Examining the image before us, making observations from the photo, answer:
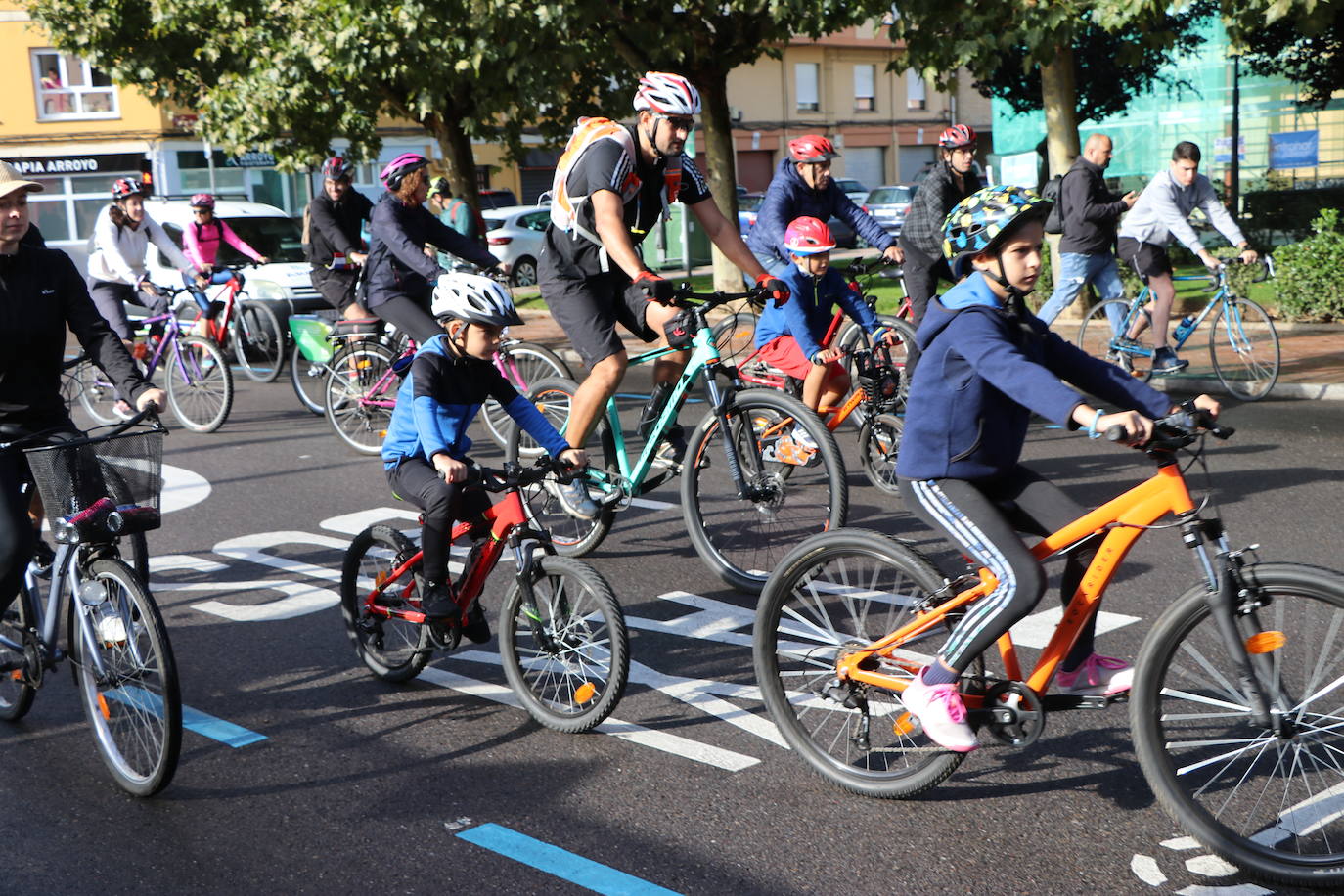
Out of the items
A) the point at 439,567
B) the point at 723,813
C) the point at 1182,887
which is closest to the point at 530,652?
the point at 439,567

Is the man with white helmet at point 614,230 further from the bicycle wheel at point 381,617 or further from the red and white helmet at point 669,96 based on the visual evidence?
the bicycle wheel at point 381,617

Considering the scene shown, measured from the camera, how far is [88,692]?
14.3 feet

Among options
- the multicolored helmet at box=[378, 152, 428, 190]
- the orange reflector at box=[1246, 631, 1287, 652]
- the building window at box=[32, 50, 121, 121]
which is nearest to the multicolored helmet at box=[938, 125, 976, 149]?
the multicolored helmet at box=[378, 152, 428, 190]

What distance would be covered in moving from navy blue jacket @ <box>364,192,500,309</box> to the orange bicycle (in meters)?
5.62

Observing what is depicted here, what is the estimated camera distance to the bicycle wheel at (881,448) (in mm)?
7656

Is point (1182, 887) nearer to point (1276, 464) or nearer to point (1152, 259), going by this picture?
point (1276, 464)

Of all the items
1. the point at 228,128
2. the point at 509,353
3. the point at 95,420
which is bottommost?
the point at 95,420

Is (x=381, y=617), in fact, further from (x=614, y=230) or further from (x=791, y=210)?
(x=791, y=210)

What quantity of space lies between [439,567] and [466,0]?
11755mm

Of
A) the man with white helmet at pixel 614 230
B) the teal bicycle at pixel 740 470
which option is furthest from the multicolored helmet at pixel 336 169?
the teal bicycle at pixel 740 470

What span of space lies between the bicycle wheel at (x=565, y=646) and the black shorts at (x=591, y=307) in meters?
2.07

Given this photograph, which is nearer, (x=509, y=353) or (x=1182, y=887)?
(x=1182, y=887)

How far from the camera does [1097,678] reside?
372cm

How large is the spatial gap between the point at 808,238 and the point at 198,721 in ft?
14.0
